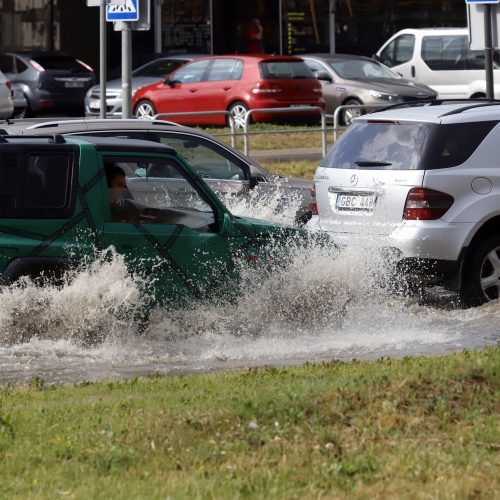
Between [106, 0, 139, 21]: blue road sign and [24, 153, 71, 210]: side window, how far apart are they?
7.16 m

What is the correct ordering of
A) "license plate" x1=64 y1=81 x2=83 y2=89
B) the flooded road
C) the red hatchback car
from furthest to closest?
"license plate" x1=64 y1=81 x2=83 y2=89 < the red hatchback car < the flooded road

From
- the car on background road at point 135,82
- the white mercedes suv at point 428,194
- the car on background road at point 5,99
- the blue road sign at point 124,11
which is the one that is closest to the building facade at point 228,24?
the car on background road at point 135,82

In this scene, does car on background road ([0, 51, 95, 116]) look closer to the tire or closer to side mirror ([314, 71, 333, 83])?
the tire

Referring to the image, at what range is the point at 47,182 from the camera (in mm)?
9977

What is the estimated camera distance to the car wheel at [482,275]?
11.7m

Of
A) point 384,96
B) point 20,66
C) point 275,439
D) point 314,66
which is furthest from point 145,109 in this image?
point 275,439

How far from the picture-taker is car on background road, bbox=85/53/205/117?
100 ft

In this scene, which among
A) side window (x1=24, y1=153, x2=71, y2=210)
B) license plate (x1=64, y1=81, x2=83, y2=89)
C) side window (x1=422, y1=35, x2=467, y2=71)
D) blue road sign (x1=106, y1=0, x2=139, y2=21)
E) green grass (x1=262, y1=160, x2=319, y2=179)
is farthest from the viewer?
side window (x1=422, y1=35, x2=467, y2=71)

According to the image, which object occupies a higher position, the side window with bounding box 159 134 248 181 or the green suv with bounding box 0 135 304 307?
the side window with bounding box 159 134 248 181

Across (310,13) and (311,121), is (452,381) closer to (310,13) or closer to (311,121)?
(311,121)

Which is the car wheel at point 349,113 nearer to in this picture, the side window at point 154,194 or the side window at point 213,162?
the side window at point 213,162

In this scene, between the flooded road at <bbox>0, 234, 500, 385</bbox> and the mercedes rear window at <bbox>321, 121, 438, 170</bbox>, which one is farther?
the mercedes rear window at <bbox>321, 121, 438, 170</bbox>

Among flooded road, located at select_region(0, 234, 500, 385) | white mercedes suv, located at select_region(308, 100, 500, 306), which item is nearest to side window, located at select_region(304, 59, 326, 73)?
white mercedes suv, located at select_region(308, 100, 500, 306)

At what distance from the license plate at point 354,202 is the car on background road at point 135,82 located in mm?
17834
